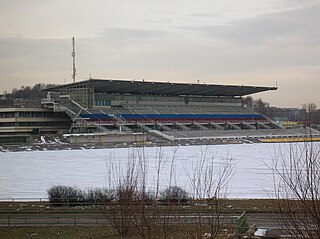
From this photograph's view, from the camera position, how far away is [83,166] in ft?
131

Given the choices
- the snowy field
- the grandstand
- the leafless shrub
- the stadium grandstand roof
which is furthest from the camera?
the stadium grandstand roof

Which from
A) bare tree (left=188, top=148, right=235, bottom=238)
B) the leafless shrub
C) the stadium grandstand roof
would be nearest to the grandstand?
the stadium grandstand roof

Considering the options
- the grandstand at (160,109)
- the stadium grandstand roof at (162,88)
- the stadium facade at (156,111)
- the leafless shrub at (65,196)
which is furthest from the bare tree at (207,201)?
the stadium grandstand roof at (162,88)

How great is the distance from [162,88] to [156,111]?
5140 mm

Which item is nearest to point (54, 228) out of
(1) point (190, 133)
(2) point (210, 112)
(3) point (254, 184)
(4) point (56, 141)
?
(3) point (254, 184)

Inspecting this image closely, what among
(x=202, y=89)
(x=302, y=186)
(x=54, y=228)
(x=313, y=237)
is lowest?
(x=54, y=228)

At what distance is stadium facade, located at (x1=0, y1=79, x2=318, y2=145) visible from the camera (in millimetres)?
90000

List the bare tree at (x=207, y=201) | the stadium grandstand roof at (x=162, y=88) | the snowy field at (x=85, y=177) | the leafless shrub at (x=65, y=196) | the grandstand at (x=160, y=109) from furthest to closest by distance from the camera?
the stadium grandstand roof at (x=162, y=88)
the grandstand at (x=160, y=109)
the snowy field at (x=85, y=177)
the leafless shrub at (x=65, y=196)
the bare tree at (x=207, y=201)

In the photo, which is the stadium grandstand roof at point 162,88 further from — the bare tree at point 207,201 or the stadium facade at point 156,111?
the bare tree at point 207,201

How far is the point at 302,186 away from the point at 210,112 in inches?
3999

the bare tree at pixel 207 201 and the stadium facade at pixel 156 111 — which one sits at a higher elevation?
the stadium facade at pixel 156 111

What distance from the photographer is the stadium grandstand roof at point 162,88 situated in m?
94.1

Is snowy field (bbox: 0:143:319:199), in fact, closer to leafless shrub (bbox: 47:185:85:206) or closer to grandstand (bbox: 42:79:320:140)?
leafless shrub (bbox: 47:185:85:206)

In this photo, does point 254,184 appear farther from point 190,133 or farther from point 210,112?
point 210,112
